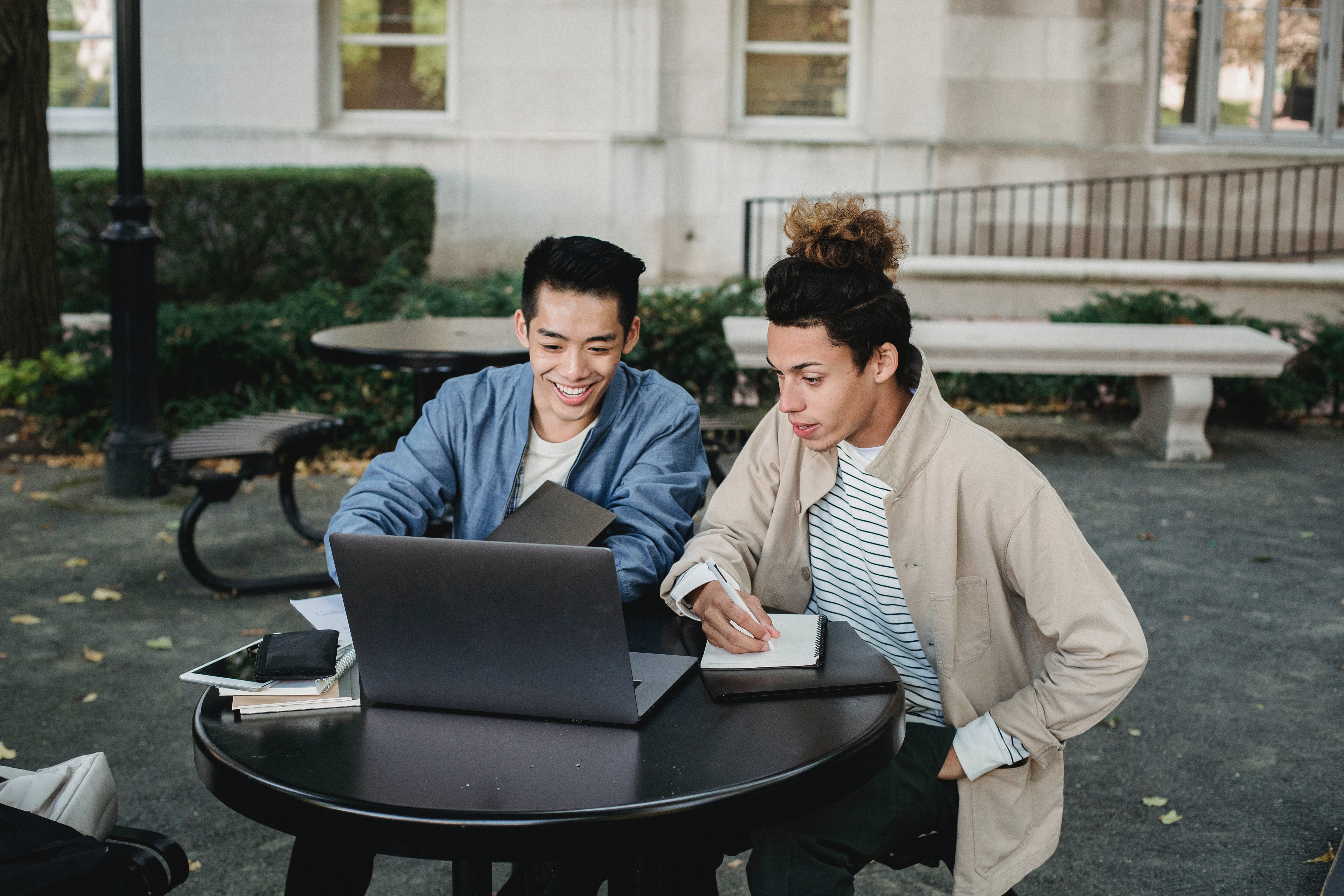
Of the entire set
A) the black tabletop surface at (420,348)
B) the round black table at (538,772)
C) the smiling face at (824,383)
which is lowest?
the round black table at (538,772)

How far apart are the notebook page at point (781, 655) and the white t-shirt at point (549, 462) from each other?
2.51ft

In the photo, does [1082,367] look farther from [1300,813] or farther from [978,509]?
[978,509]

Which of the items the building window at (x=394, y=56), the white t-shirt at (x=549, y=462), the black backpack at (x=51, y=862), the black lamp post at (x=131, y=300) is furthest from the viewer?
the building window at (x=394, y=56)

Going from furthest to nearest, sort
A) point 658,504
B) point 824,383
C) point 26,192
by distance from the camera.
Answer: point 26,192, point 658,504, point 824,383

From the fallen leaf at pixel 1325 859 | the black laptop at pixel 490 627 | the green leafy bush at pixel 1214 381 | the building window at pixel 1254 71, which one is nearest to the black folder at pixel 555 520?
the black laptop at pixel 490 627

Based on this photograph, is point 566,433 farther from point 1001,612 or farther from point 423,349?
point 423,349

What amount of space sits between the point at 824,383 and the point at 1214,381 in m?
7.08

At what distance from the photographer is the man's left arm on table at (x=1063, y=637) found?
212cm

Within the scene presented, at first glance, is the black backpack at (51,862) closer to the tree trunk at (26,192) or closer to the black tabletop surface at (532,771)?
the black tabletop surface at (532,771)

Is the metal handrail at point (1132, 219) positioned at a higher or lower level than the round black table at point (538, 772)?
higher

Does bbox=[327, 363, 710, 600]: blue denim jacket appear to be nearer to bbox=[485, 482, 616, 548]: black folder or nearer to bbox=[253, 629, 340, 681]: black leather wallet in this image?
bbox=[485, 482, 616, 548]: black folder

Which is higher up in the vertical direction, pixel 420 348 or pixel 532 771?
pixel 420 348

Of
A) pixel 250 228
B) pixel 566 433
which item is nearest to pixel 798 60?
pixel 250 228

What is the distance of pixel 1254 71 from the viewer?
1374 cm
